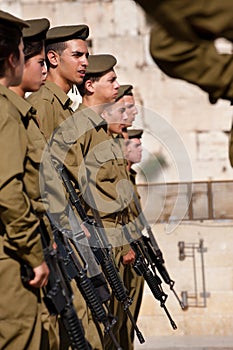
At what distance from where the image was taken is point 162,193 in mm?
13711

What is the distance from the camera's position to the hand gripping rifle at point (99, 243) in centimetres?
578

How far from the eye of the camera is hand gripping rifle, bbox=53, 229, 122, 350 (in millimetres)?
5055

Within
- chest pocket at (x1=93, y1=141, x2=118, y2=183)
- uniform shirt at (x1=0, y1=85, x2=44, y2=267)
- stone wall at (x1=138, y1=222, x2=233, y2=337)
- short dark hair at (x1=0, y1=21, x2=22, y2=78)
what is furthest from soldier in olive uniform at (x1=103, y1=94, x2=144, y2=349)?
short dark hair at (x1=0, y1=21, x2=22, y2=78)

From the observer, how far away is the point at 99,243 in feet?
20.9

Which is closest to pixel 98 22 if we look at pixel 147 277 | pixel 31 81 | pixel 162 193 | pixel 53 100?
pixel 162 193

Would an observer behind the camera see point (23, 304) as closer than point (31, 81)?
Yes

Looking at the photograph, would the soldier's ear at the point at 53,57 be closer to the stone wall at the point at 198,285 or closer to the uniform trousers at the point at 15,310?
the uniform trousers at the point at 15,310

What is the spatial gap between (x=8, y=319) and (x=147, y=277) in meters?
3.56

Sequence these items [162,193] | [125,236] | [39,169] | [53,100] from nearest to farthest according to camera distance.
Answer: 1. [39,169]
2. [53,100]
3. [125,236]
4. [162,193]

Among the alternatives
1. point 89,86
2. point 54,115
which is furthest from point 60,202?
point 89,86

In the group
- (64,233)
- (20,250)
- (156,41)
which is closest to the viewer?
(156,41)

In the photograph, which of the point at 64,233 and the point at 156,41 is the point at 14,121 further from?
the point at 156,41

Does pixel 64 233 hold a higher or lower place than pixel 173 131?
higher

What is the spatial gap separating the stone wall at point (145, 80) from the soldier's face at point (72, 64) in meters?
10.1
